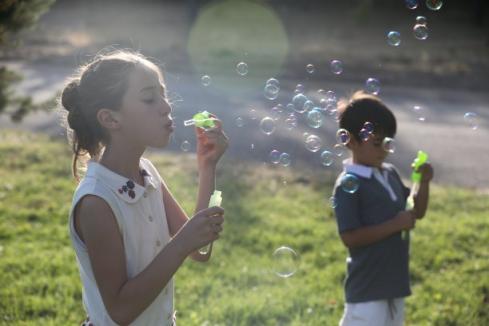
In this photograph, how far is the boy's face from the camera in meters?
2.95

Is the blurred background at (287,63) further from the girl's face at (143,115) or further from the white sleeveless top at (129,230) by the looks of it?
the white sleeveless top at (129,230)

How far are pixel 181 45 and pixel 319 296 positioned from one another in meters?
14.2

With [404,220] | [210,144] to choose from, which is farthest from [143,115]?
[404,220]

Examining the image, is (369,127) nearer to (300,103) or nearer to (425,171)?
(425,171)

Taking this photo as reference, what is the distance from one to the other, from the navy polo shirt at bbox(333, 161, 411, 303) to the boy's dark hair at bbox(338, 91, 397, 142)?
17cm

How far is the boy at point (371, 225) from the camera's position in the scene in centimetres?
290

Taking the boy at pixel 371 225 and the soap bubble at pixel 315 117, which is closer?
the boy at pixel 371 225

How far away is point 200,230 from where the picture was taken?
6.93 ft

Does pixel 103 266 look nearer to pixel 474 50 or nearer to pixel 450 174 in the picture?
pixel 450 174

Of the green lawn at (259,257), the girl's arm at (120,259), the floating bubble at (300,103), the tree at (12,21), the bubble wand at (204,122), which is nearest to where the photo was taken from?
the girl's arm at (120,259)

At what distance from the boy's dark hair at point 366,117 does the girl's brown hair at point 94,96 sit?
1039 millimetres

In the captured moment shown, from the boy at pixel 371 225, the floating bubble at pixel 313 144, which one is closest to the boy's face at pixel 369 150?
the boy at pixel 371 225

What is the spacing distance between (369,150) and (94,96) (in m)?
1.31

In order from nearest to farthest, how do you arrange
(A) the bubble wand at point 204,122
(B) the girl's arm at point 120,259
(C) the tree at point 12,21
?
(B) the girl's arm at point 120,259, (A) the bubble wand at point 204,122, (C) the tree at point 12,21
